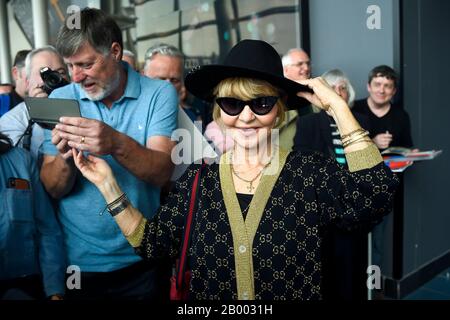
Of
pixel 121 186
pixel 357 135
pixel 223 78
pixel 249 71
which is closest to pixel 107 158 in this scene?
pixel 121 186

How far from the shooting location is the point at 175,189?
154 centimetres

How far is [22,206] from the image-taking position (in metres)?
1.60

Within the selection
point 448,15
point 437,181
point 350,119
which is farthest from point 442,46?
point 350,119

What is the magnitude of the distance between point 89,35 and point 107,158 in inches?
18.4

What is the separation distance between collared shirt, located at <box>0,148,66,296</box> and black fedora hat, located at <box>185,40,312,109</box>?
0.70 m

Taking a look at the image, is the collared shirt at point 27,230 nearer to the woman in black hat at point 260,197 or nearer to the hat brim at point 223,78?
the woman in black hat at point 260,197

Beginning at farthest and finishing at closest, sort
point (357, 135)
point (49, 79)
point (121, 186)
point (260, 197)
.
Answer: point (49, 79) < point (121, 186) < point (260, 197) < point (357, 135)

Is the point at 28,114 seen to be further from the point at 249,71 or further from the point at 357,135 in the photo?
the point at 357,135

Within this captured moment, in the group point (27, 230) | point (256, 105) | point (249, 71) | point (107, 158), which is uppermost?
point (249, 71)

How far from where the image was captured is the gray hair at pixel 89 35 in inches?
64.1

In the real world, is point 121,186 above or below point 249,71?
below

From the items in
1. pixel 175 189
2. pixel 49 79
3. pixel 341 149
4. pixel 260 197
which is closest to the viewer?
pixel 260 197

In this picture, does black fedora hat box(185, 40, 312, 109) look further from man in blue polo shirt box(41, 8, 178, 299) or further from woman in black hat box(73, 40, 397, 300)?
man in blue polo shirt box(41, 8, 178, 299)
